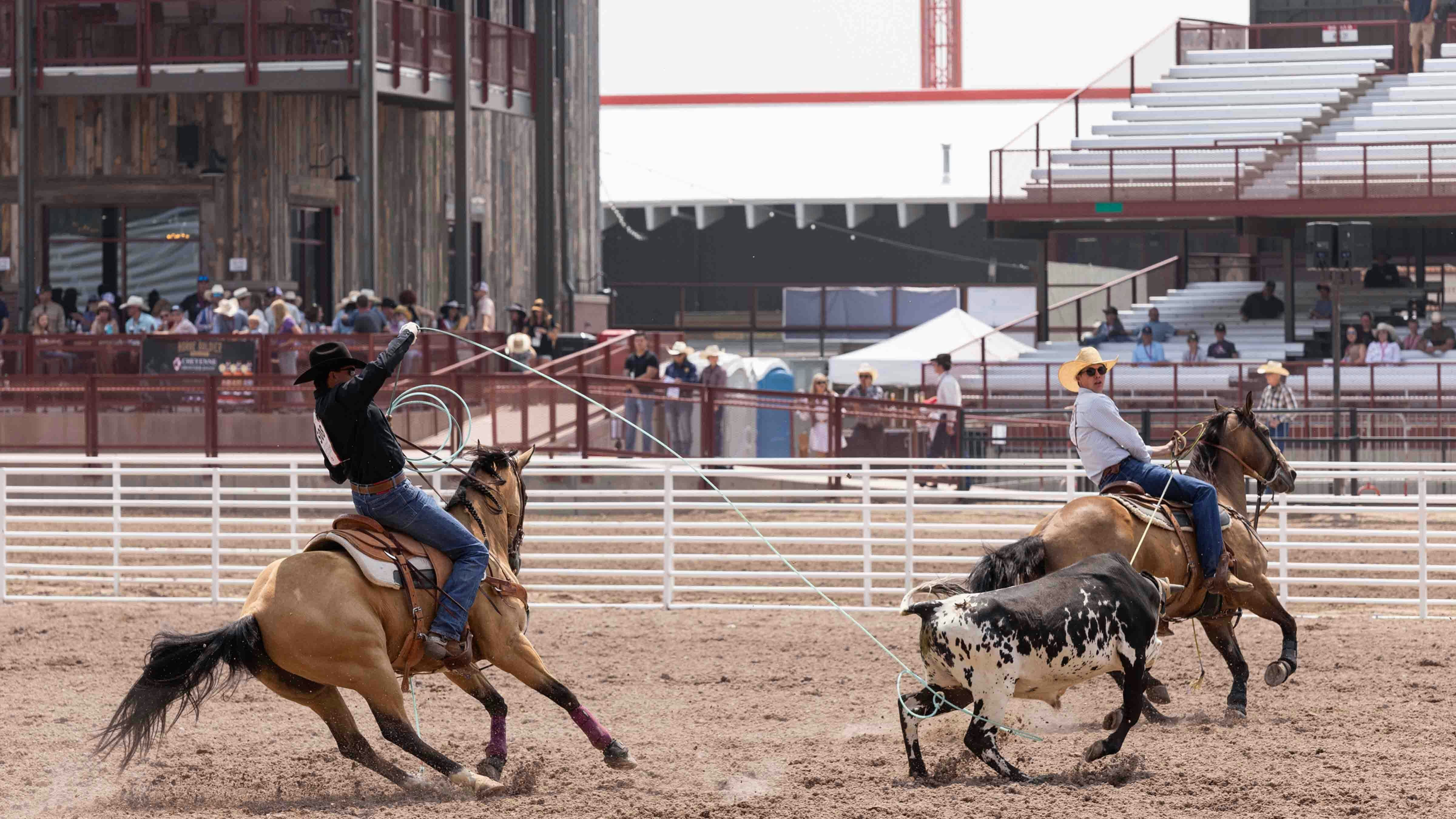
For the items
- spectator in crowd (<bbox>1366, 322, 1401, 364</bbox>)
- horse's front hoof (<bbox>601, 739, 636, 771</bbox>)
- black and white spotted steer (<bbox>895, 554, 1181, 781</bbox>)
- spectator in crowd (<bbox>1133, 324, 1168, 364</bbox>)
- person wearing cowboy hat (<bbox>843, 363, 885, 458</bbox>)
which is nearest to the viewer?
black and white spotted steer (<bbox>895, 554, 1181, 781</bbox>)

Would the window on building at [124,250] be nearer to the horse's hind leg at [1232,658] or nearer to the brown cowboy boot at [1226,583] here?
the horse's hind leg at [1232,658]

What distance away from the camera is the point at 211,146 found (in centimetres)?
2550

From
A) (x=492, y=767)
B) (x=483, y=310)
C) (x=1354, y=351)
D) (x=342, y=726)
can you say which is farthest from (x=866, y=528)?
(x=1354, y=351)

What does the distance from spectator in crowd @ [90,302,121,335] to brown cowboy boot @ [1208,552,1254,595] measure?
1619 centimetres

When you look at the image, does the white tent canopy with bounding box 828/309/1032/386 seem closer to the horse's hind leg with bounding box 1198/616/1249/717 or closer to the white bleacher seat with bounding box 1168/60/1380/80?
the white bleacher seat with bounding box 1168/60/1380/80

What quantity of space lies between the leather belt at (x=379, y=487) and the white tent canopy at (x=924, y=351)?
20.5 m

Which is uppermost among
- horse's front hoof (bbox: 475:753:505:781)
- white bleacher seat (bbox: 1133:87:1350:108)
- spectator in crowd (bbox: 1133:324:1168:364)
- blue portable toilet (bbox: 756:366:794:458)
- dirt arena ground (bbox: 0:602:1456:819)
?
white bleacher seat (bbox: 1133:87:1350:108)

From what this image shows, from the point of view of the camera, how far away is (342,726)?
7648mm

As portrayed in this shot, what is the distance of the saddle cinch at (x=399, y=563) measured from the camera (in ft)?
24.3

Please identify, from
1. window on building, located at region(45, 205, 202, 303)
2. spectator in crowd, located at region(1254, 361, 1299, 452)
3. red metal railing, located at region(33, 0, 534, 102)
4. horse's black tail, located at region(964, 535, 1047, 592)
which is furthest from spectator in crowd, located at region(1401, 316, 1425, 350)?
horse's black tail, located at region(964, 535, 1047, 592)

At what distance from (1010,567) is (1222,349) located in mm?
18699

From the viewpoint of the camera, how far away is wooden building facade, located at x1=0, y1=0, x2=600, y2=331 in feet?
79.9

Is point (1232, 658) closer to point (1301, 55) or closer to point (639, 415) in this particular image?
point (639, 415)

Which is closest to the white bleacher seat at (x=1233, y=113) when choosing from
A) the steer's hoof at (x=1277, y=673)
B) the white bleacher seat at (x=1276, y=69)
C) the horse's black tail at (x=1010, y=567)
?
the white bleacher seat at (x=1276, y=69)
